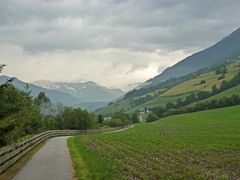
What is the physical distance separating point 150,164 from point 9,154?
7.56 metres

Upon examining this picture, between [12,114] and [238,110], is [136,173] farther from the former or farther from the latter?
[238,110]

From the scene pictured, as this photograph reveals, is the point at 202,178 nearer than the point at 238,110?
Yes

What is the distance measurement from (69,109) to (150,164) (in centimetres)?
7334

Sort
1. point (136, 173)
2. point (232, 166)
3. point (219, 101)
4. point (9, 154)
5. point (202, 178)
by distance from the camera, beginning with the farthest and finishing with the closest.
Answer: point (219, 101)
point (9, 154)
point (232, 166)
point (136, 173)
point (202, 178)

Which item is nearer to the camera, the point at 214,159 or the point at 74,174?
the point at 74,174

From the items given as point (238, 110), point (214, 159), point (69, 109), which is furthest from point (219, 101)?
point (214, 159)

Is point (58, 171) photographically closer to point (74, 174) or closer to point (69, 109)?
point (74, 174)

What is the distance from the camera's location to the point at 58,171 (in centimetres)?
1888

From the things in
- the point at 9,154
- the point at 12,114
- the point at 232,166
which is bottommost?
the point at 232,166

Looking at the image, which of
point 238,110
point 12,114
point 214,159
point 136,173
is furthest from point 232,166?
point 238,110

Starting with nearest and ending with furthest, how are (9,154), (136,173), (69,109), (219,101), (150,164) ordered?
1. (136,173)
2. (150,164)
3. (9,154)
4. (69,109)
5. (219,101)

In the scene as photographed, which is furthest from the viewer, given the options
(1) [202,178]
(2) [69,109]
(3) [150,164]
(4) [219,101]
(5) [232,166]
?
(4) [219,101]

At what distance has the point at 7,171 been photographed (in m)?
19.9

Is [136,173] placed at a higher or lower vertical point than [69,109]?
lower
